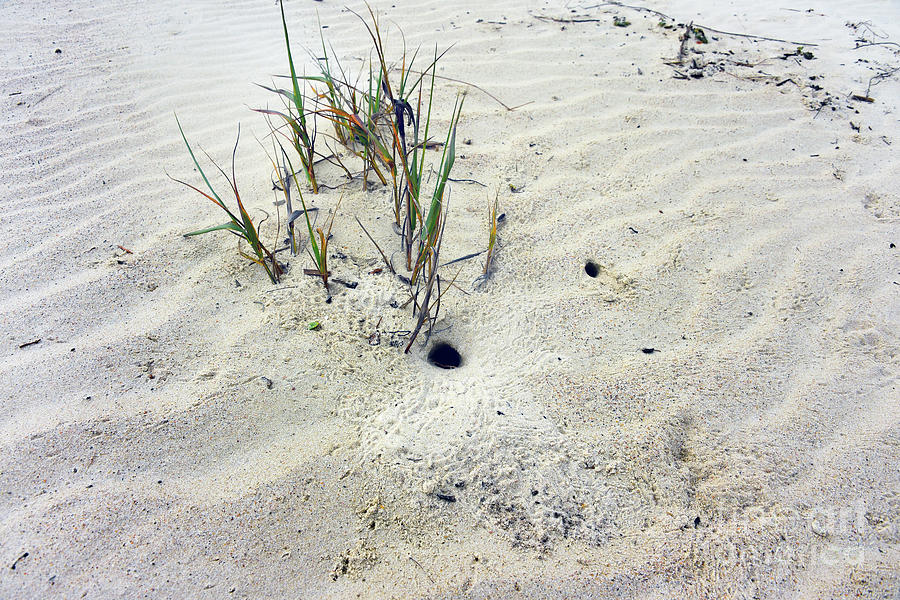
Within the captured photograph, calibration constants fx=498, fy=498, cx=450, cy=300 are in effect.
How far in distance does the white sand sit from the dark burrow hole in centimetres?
4

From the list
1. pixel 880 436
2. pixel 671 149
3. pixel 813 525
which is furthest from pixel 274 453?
pixel 671 149

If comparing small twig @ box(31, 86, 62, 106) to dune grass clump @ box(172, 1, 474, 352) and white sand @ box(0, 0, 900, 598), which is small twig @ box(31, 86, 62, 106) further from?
dune grass clump @ box(172, 1, 474, 352)

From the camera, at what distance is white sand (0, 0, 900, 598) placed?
1154 millimetres

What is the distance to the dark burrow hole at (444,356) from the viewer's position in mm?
1591

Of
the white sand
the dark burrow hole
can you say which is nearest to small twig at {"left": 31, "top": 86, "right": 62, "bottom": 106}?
the white sand

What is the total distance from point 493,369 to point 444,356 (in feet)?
0.60

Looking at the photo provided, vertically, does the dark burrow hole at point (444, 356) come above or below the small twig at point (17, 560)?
above

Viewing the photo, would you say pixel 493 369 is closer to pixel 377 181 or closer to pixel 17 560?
pixel 377 181

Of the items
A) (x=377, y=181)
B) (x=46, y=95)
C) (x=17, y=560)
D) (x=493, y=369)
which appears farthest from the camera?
(x=46, y=95)

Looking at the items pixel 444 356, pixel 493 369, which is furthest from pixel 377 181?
pixel 493 369

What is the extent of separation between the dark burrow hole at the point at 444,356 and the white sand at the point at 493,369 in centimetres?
4

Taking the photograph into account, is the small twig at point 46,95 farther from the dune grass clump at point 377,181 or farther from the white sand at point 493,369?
the dune grass clump at point 377,181

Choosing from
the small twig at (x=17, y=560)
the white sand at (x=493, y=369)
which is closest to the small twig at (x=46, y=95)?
the white sand at (x=493, y=369)

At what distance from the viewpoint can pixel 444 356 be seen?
63.6 inches
